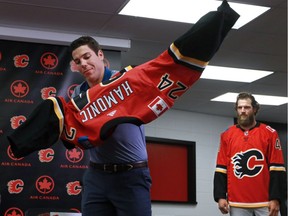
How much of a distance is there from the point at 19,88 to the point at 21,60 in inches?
12.3

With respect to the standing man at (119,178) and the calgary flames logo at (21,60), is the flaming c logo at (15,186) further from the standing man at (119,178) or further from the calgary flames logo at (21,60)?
the standing man at (119,178)

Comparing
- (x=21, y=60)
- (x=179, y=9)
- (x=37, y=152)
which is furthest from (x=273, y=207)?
(x=21, y=60)

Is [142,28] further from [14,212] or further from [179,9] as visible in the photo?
[14,212]

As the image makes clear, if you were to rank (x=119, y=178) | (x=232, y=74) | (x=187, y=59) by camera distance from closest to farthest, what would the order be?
1. (x=187, y=59)
2. (x=119, y=178)
3. (x=232, y=74)

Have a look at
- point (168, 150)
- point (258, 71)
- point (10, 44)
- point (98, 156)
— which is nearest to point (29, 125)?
point (98, 156)

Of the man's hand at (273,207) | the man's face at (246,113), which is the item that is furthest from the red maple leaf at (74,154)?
the man's hand at (273,207)


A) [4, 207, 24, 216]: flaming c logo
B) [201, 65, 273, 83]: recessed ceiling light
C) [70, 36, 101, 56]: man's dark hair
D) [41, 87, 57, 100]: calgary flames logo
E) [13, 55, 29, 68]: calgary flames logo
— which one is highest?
[201, 65, 273, 83]: recessed ceiling light

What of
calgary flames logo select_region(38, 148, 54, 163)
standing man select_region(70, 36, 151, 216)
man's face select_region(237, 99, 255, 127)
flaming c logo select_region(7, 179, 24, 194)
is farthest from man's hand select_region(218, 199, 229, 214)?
flaming c logo select_region(7, 179, 24, 194)

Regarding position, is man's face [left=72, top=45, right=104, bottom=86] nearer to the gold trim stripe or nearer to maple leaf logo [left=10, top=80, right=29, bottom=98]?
the gold trim stripe

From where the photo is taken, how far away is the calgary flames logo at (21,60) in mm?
5344

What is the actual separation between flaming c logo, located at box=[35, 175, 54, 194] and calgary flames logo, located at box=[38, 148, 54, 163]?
174mm

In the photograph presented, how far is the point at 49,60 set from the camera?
5.42 meters

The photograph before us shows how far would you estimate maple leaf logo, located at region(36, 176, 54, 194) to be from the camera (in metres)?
5.12

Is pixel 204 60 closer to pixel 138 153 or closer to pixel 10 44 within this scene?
pixel 138 153
